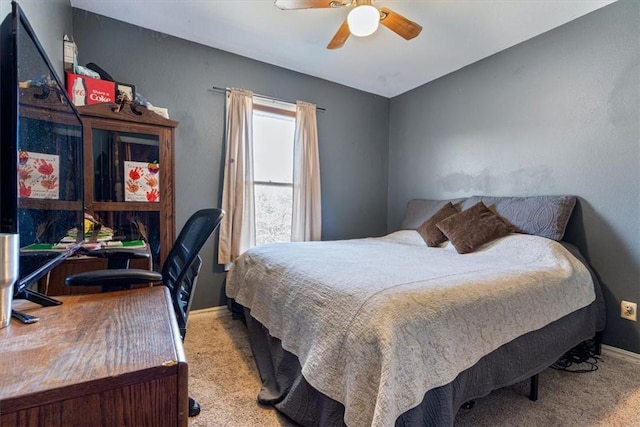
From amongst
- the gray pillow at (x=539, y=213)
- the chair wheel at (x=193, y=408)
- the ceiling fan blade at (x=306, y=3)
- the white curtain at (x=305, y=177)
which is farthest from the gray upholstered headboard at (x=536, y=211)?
the chair wheel at (x=193, y=408)

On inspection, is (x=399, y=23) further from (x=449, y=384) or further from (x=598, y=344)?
(x=598, y=344)

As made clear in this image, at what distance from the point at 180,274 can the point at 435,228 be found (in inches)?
88.5

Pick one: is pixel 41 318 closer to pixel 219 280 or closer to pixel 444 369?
pixel 444 369

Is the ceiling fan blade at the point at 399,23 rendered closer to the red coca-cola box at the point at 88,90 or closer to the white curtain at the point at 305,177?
the white curtain at the point at 305,177

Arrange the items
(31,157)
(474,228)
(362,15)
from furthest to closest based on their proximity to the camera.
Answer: (474,228) < (362,15) < (31,157)

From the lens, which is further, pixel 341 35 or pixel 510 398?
pixel 341 35

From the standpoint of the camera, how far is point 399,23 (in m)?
2.08

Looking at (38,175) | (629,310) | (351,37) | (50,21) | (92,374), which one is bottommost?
(629,310)

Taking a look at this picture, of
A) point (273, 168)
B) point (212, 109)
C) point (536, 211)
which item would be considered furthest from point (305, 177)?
point (536, 211)

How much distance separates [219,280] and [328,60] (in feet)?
8.02

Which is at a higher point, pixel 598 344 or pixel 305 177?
pixel 305 177

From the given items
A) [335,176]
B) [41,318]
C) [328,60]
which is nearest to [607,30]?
[328,60]

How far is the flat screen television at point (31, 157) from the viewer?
77 centimetres

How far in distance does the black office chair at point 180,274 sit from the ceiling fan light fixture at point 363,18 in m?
1.40
